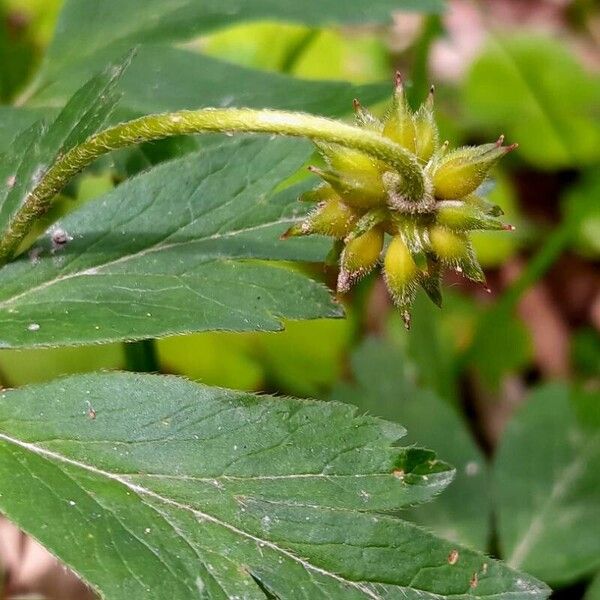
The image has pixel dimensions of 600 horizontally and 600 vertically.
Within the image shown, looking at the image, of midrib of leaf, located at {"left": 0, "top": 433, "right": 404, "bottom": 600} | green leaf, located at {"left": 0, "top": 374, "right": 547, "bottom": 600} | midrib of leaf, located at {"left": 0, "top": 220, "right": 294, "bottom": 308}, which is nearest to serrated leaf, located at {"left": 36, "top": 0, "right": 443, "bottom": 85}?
midrib of leaf, located at {"left": 0, "top": 220, "right": 294, "bottom": 308}

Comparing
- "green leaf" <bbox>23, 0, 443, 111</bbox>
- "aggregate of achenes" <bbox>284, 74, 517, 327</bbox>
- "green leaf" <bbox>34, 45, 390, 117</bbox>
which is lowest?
"aggregate of achenes" <bbox>284, 74, 517, 327</bbox>

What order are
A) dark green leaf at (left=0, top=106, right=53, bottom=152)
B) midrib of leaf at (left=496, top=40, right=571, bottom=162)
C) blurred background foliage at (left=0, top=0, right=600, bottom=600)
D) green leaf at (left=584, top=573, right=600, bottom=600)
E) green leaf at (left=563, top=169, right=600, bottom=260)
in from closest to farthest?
dark green leaf at (left=0, top=106, right=53, bottom=152), green leaf at (left=584, top=573, right=600, bottom=600), blurred background foliage at (left=0, top=0, right=600, bottom=600), green leaf at (left=563, top=169, right=600, bottom=260), midrib of leaf at (left=496, top=40, right=571, bottom=162)

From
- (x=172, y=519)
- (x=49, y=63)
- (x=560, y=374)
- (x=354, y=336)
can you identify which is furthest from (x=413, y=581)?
(x=560, y=374)

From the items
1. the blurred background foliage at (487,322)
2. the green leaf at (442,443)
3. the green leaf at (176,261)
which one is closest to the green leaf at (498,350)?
the blurred background foliage at (487,322)

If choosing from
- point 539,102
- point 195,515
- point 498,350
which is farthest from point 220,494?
point 539,102

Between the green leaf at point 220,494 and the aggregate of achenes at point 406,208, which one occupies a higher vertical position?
the aggregate of achenes at point 406,208

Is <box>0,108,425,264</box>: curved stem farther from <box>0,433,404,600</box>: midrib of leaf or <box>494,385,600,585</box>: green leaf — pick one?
<box>494,385,600,585</box>: green leaf

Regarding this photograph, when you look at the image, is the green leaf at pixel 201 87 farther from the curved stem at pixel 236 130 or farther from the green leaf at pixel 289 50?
the green leaf at pixel 289 50
